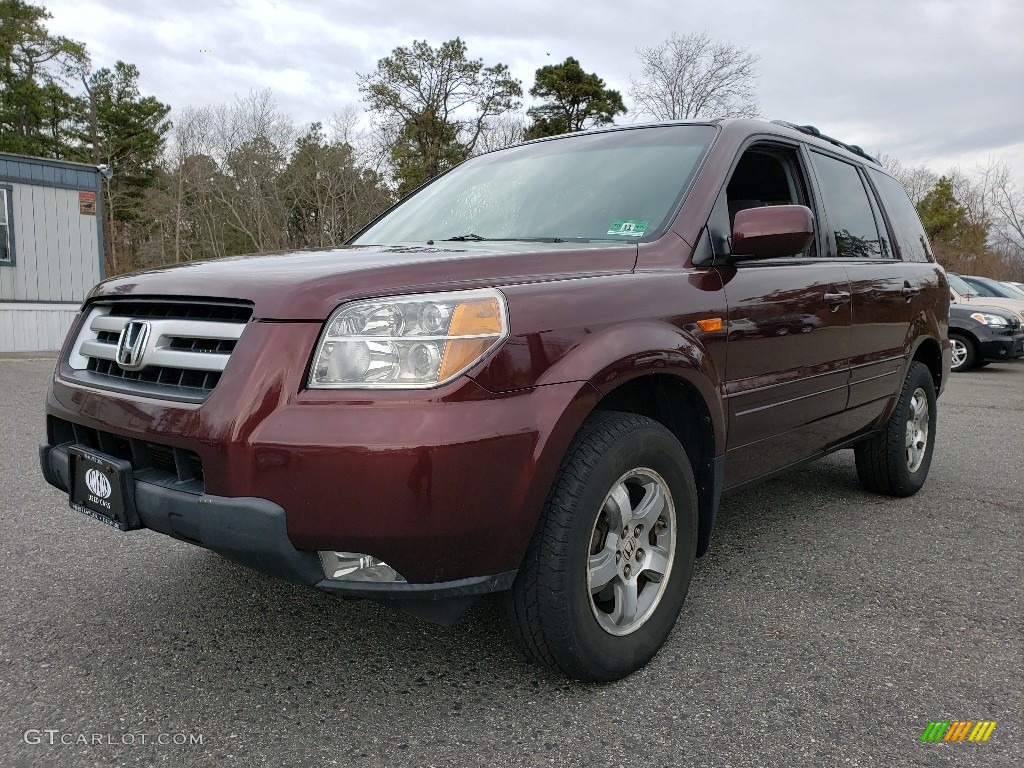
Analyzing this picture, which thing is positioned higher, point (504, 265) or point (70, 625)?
point (504, 265)

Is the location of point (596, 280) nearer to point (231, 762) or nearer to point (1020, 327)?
point (231, 762)

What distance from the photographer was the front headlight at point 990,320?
12.7 metres

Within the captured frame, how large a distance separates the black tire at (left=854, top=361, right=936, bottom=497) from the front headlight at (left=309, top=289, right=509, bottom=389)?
307 cm

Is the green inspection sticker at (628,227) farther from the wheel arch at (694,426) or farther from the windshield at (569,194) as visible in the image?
the wheel arch at (694,426)

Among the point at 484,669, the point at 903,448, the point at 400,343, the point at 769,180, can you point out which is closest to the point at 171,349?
the point at 400,343

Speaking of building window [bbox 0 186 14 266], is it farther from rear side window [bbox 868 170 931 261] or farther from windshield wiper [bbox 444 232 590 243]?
rear side window [bbox 868 170 931 261]

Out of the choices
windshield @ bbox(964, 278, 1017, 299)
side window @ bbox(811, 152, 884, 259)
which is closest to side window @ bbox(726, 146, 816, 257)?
side window @ bbox(811, 152, 884, 259)

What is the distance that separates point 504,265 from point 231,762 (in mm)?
1416

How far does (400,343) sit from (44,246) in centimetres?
1640

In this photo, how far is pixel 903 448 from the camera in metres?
4.31

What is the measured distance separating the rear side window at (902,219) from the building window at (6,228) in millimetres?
15585

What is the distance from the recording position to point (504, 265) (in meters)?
2.14

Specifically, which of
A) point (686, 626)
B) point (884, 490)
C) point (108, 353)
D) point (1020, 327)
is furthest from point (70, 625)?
point (1020, 327)

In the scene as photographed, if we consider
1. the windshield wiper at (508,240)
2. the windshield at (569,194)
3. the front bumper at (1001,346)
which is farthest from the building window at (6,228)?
the front bumper at (1001,346)
